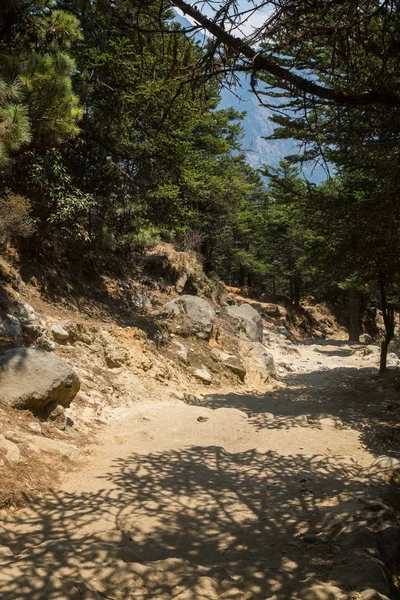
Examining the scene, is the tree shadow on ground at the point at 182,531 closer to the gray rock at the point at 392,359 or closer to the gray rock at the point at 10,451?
the gray rock at the point at 10,451

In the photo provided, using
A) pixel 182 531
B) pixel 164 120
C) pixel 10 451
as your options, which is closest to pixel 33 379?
pixel 10 451

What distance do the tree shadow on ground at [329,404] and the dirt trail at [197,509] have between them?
0.27ft

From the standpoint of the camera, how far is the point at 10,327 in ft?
25.5

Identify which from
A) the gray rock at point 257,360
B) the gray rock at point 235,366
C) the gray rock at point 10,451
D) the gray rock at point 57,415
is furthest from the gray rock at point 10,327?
the gray rock at point 257,360

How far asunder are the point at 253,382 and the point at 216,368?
1.55 meters

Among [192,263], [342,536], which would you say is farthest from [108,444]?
[192,263]

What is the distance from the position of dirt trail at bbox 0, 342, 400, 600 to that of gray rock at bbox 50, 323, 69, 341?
2.23m

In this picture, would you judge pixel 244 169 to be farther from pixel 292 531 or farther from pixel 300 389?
pixel 292 531

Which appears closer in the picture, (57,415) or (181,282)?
(57,415)

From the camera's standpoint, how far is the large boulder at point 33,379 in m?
5.94

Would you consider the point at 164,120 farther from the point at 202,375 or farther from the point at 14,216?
the point at 202,375

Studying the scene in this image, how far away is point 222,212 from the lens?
2253 cm

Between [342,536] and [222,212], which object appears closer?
[342,536]

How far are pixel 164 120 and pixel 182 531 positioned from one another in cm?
536
